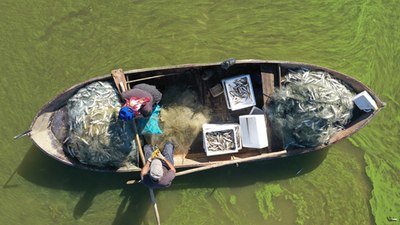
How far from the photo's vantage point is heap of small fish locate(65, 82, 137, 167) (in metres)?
4.65

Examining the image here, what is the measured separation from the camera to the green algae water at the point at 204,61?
219 inches

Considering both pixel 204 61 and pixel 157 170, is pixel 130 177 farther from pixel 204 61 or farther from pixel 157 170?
pixel 204 61

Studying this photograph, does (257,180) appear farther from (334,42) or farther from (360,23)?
(360,23)

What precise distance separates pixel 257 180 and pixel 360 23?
9.29 ft

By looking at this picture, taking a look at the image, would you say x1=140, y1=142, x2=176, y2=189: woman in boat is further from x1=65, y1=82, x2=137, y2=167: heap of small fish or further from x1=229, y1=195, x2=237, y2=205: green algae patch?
x1=229, y1=195, x2=237, y2=205: green algae patch

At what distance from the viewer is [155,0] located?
5695 millimetres

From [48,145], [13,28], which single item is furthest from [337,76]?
[13,28]

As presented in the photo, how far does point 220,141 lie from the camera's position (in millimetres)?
5121

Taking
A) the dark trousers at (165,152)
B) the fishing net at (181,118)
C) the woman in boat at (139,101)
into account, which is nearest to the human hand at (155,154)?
the dark trousers at (165,152)

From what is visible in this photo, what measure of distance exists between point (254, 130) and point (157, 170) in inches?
56.1

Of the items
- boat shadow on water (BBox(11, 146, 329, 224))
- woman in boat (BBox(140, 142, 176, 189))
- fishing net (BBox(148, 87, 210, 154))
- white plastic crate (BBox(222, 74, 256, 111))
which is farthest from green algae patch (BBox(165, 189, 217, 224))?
white plastic crate (BBox(222, 74, 256, 111))

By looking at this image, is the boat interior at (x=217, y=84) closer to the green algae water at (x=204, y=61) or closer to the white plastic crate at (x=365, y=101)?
the white plastic crate at (x=365, y=101)

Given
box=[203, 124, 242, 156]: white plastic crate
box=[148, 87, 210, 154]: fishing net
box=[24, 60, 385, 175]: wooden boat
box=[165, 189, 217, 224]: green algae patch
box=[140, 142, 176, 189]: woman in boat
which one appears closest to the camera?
box=[140, 142, 176, 189]: woman in boat

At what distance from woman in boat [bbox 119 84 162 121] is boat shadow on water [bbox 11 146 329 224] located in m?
1.46
